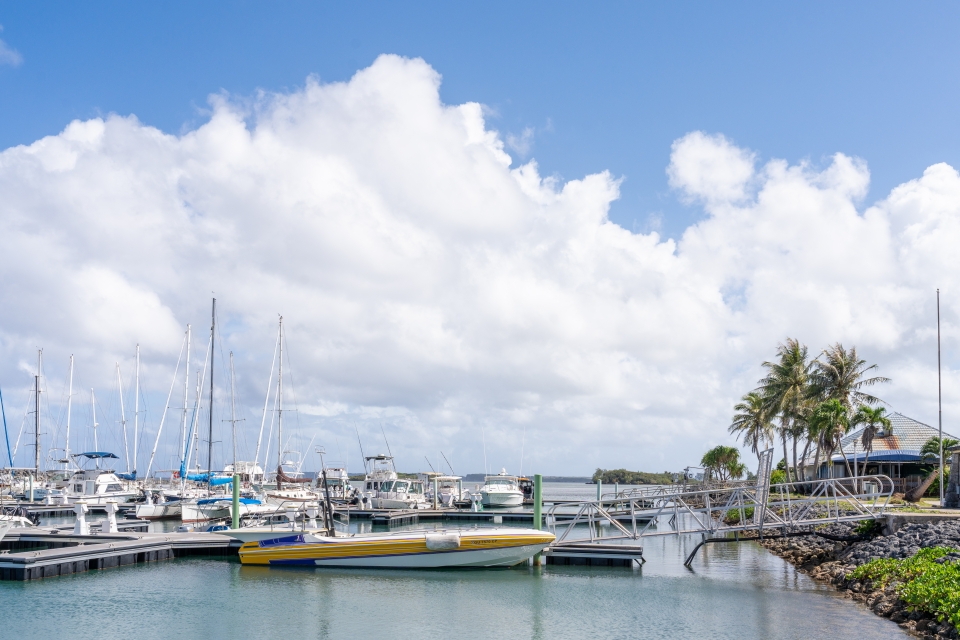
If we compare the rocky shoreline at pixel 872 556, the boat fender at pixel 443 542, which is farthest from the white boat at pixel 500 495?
the boat fender at pixel 443 542

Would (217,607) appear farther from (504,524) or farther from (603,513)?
(504,524)

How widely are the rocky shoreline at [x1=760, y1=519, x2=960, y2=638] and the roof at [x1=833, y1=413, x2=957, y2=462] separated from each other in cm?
2222

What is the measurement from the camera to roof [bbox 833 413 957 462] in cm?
5468

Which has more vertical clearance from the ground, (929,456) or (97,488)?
(929,456)

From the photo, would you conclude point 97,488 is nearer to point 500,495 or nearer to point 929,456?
point 500,495

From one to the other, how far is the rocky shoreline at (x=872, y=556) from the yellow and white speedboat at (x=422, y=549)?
9732mm

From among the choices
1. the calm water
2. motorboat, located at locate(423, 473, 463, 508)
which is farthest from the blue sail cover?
the calm water

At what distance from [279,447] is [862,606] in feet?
177

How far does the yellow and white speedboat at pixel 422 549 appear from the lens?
97.7 feet

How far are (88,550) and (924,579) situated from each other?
2640 centimetres

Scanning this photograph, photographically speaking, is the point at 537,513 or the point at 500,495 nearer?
the point at 537,513

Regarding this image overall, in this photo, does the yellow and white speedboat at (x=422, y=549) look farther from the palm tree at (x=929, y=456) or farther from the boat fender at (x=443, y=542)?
the palm tree at (x=929, y=456)

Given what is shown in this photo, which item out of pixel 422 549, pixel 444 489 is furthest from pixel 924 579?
pixel 444 489

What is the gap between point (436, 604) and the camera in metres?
25.0
